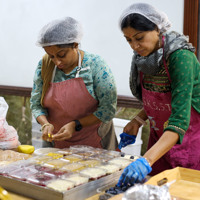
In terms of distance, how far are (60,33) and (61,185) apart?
3.46 ft

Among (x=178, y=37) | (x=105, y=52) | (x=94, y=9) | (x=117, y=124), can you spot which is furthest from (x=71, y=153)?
(x=94, y=9)

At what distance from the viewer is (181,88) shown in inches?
58.4

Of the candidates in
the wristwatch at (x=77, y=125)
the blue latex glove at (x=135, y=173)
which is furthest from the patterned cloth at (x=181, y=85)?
the wristwatch at (x=77, y=125)

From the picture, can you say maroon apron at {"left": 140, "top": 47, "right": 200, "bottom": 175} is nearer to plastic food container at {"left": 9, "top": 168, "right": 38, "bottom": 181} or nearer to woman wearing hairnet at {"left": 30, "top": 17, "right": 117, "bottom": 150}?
woman wearing hairnet at {"left": 30, "top": 17, "right": 117, "bottom": 150}

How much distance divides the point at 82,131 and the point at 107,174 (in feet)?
2.56

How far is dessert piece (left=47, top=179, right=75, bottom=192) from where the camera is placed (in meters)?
1.28

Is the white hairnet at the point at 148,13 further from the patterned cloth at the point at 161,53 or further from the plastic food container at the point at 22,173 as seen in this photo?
the plastic food container at the point at 22,173

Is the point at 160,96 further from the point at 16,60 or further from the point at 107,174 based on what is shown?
the point at 16,60

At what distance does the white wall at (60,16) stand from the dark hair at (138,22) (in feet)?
4.72

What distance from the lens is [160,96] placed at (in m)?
1.77

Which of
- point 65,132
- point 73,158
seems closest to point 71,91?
point 65,132

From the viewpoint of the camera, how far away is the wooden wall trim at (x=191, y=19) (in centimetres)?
279

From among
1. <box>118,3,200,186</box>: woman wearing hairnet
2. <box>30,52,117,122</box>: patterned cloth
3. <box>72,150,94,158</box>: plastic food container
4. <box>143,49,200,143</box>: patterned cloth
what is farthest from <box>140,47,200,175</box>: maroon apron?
<box>72,150,94,158</box>: plastic food container

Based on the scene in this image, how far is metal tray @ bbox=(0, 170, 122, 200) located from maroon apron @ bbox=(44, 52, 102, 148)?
793mm
